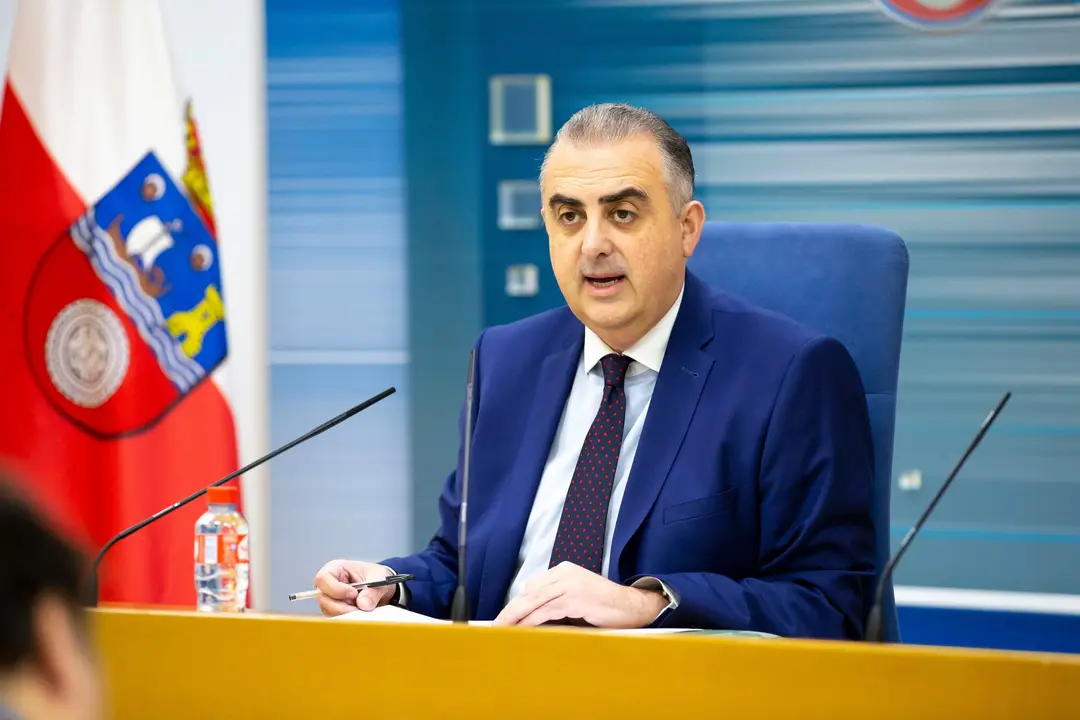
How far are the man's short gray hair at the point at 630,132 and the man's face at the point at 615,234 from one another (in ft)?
0.04

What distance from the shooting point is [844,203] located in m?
3.63

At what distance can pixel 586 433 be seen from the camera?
1972mm

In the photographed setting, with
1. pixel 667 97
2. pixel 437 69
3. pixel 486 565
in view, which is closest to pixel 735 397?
pixel 486 565

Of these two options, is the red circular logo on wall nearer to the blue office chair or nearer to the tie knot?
the blue office chair

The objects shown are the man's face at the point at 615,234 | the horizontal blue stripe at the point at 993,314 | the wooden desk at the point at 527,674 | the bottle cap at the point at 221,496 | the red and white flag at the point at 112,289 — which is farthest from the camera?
the horizontal blue stripe at the point at 993,314

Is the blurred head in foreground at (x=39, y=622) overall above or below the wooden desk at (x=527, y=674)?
above

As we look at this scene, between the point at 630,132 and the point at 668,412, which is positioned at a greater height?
the point at 630,132

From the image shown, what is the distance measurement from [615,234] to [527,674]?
1131mm

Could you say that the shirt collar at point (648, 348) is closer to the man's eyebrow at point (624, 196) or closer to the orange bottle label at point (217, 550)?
the man's eyebrow at point (624, 196)

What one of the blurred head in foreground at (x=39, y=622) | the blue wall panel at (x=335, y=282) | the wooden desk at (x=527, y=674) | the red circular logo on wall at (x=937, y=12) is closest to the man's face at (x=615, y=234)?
the wooden desk at (x=527, y=674)

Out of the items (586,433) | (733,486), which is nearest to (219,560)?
(586,433)

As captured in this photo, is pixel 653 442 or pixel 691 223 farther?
pixel 691 223

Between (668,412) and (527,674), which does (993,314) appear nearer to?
(668,412)

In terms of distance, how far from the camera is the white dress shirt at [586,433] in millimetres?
1911
